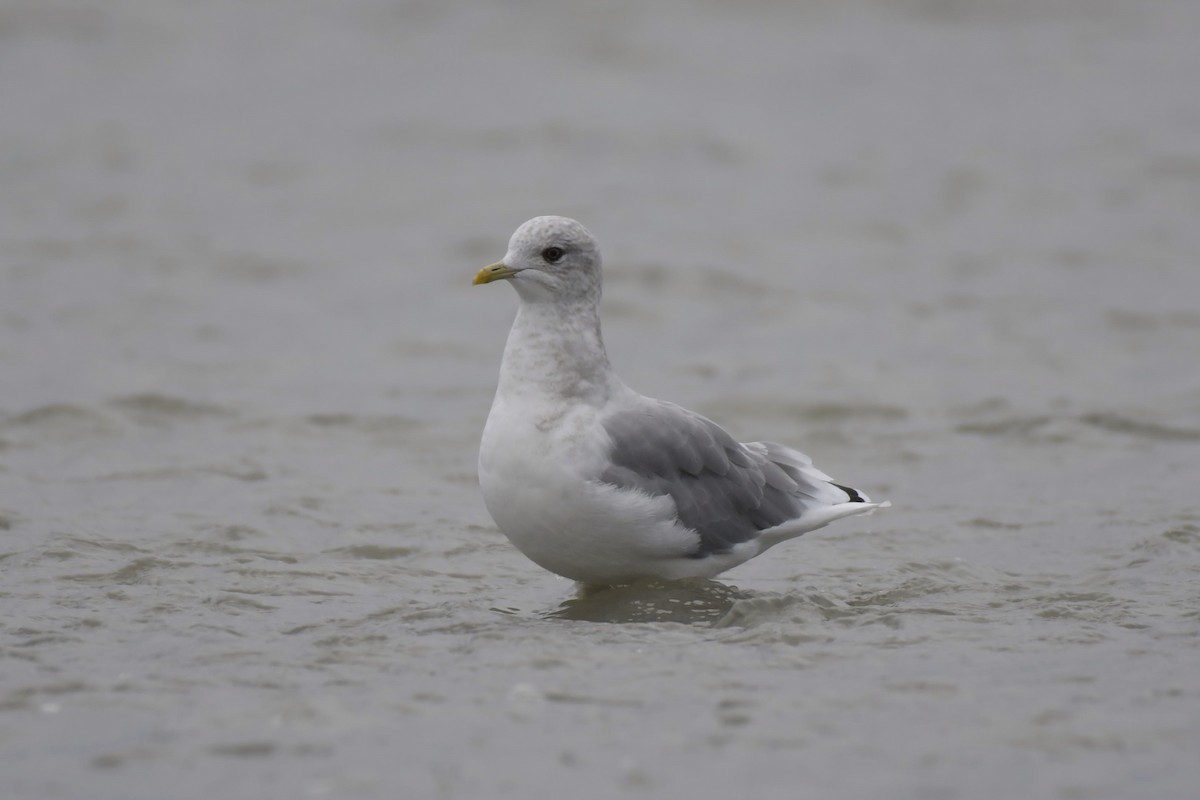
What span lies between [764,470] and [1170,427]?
11.3 feet

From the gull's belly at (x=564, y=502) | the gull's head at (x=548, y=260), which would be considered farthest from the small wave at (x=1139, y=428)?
the gull's head at (x=548, y=260)

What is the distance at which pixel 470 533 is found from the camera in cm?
723

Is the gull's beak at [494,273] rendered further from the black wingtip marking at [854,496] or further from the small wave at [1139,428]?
the small wave at [1139,428]

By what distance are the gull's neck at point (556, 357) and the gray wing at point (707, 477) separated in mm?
162

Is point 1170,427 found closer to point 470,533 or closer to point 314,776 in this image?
point 470,533

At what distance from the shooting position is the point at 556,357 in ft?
19.2

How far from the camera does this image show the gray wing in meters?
5.85

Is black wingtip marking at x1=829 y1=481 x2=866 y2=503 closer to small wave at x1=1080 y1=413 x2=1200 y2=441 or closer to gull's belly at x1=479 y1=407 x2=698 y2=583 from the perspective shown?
gull's belly at x1=479 y1=407 x2=698 y2=583

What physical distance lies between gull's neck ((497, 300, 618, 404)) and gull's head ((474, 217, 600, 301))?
54 mm

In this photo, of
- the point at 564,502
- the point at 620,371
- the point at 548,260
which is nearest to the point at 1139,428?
the point at 620,371

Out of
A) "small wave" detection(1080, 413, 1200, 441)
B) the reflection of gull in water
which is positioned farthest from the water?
the reflection of gull in water

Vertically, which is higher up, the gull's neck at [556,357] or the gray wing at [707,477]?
the gull's neck at [556,357]

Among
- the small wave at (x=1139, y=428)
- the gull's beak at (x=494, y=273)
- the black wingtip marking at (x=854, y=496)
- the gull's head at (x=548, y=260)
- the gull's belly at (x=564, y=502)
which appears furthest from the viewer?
the small wave at (x=1139, y=428)

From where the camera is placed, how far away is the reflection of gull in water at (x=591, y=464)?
5621mm
